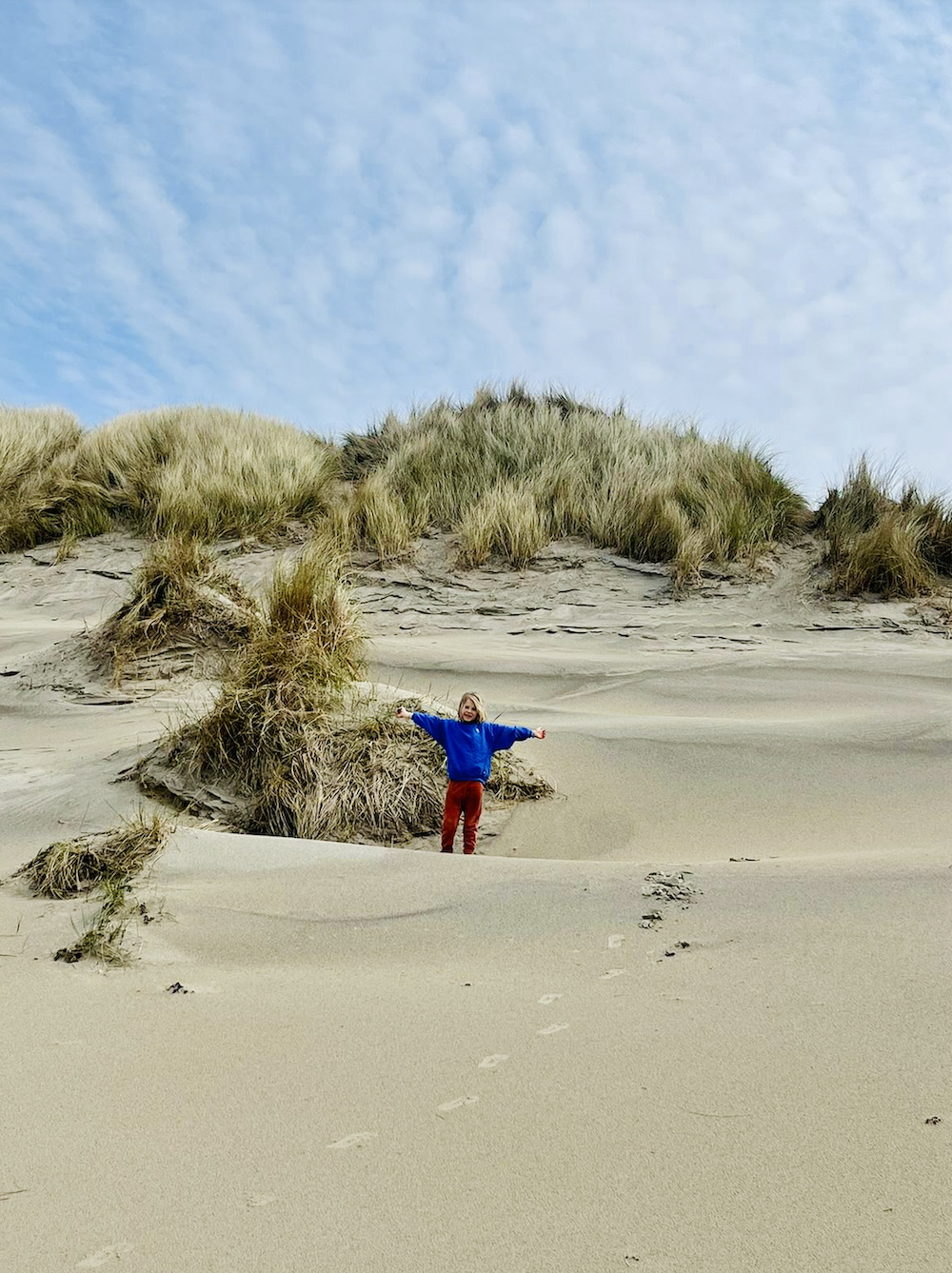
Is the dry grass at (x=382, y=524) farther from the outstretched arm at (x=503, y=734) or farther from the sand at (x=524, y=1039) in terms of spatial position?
the outstretched arm at (x=503, y=734)

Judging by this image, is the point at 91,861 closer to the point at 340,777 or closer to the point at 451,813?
the point at 340,777

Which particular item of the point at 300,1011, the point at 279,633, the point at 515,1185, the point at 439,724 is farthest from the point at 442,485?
the point at 515,1185

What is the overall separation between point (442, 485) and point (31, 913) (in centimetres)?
890

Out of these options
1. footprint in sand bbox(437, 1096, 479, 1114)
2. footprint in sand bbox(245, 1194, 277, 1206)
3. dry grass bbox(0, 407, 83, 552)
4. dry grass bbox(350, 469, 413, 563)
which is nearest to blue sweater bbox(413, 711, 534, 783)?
footprint in sand bbox(437, 1096, 479, 1114)

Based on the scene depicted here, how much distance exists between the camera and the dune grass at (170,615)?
7367 mm

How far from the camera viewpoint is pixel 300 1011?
266 centimetres

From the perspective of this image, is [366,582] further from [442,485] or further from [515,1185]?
[515,1185]

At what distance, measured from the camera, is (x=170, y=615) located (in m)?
7.50

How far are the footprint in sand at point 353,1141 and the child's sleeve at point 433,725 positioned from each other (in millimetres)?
2741

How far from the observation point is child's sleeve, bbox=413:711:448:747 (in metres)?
4.71

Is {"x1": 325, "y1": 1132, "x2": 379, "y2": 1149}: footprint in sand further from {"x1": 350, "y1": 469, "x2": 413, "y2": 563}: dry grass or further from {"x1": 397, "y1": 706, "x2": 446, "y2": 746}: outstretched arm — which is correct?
{"x1": 350, "y1": 469, "x2": 413, "y2": 563}: dry grass

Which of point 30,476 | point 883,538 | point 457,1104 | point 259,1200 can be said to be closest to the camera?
point 259,1200

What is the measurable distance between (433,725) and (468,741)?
0.21m

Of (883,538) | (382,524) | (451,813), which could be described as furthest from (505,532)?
(451,813)
